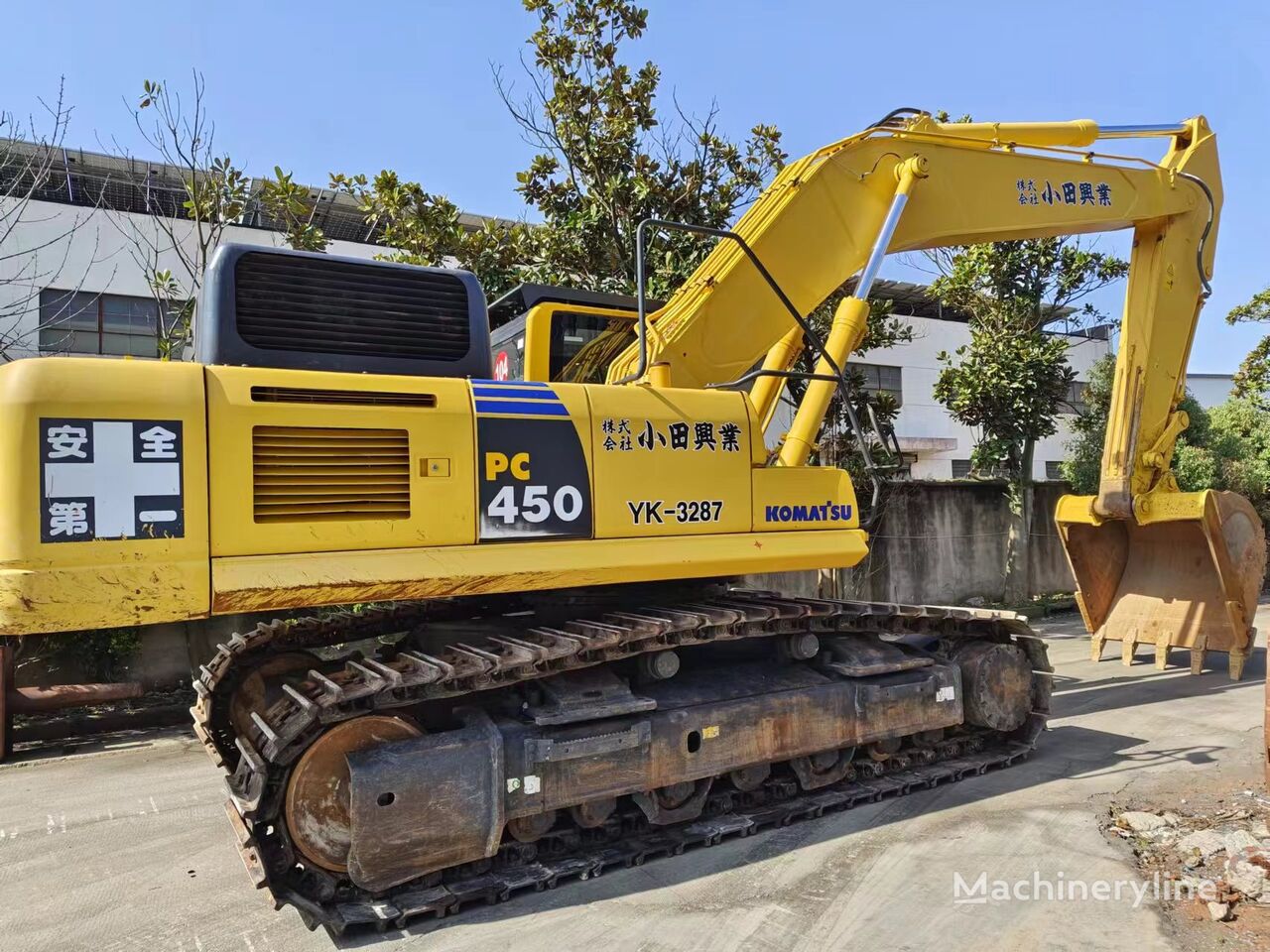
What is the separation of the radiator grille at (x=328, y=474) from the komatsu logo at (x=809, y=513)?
2.00m

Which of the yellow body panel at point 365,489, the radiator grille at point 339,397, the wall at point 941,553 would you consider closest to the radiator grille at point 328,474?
the yellow body panel at point 365,489

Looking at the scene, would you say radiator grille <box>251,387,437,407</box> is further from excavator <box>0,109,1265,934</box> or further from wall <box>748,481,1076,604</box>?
wall <box>748,481,1076,604</box>

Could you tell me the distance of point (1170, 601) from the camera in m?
8.30

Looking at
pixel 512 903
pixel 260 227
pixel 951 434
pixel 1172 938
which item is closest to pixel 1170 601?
pixel 1172 938

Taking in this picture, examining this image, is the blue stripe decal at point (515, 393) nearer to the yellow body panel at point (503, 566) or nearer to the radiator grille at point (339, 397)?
the radiator grille at point (339, 397)

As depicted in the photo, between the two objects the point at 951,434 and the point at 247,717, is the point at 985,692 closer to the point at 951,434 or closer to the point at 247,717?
the point at 247,717

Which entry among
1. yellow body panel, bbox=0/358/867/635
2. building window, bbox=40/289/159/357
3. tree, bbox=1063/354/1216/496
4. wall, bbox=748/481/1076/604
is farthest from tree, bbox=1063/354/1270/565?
building window, bbox=40/289/159/357

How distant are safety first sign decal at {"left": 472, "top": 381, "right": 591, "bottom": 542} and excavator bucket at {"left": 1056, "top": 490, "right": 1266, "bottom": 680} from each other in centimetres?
621

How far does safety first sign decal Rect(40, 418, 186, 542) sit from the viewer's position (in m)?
3.11

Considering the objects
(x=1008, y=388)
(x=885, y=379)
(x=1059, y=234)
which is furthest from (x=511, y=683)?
(x=885, y=379)

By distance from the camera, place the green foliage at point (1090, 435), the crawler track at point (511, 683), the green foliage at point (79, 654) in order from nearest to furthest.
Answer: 1. the crawler track at point (511, 683)
2. the green foliage at point (79, 654)
3. the green foliage at point (1090, 435)

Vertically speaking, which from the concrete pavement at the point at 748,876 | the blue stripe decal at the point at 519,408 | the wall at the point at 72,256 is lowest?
the concrete pavement at the point at 748,876

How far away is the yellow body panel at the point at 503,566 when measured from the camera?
11.1 ft

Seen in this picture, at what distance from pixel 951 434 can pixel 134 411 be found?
25246mm
